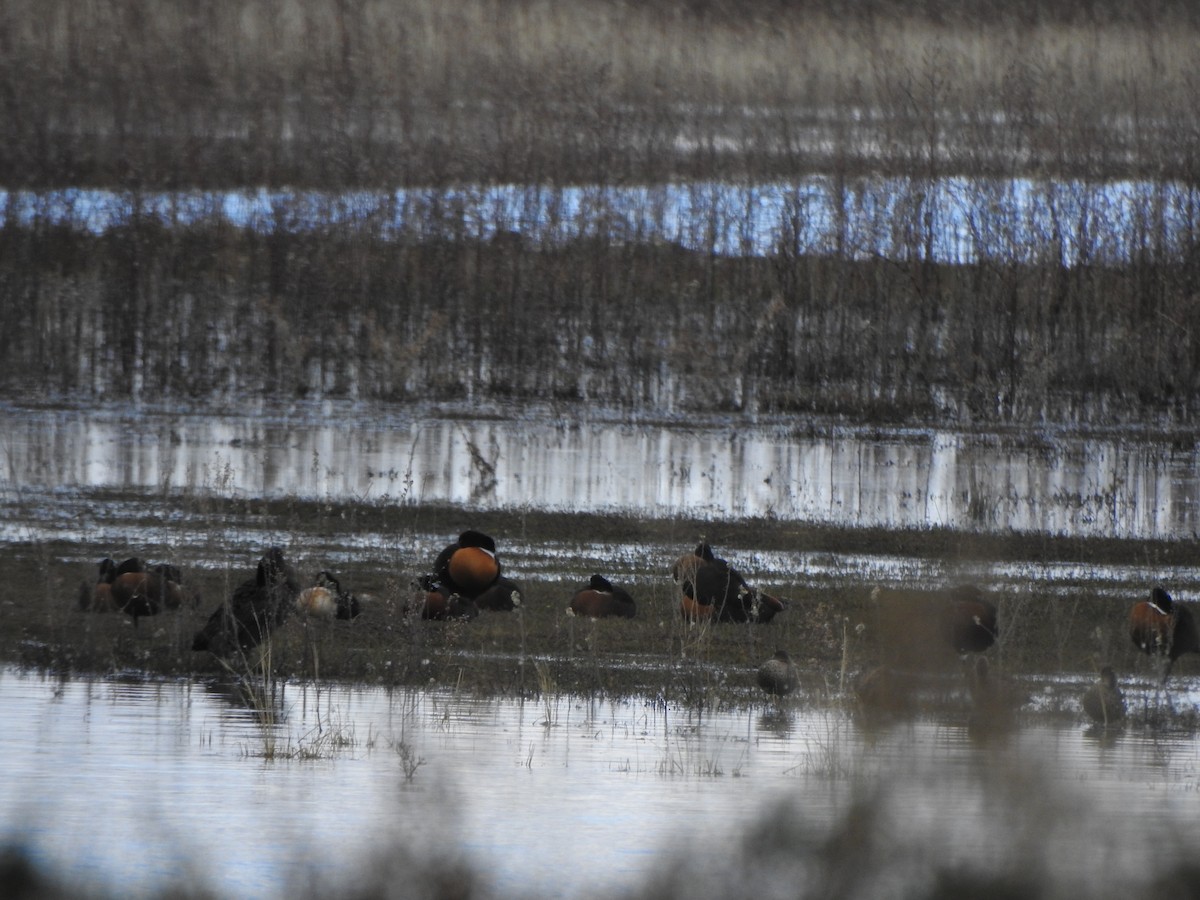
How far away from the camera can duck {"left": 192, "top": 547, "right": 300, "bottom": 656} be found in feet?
32.9

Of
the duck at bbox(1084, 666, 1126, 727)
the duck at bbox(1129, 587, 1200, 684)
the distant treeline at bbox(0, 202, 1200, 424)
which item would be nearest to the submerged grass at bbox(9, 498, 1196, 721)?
the duck at bbox(1129, 587, 1200, 684)

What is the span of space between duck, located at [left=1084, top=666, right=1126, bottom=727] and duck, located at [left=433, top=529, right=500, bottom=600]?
4214 millimetres

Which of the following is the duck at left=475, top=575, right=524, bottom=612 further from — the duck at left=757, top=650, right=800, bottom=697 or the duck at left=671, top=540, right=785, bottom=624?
the duck at left=757, top=650, right=800, bottom=697

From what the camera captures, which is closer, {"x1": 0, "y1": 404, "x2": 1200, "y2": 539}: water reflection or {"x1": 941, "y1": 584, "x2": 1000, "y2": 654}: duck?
{"x1": 941, "y1": 584, "x2": 1000, "y2": 654}: duck

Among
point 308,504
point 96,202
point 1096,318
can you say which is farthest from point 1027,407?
point 96,202

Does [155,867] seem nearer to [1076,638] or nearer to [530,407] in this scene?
[1076,638]

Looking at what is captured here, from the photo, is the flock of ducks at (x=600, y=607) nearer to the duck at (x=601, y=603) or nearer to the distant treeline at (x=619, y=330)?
the duck at (x=601, y=603)

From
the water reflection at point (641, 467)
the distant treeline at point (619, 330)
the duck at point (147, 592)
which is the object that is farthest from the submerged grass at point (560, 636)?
the distant treeline at point (619, 330)

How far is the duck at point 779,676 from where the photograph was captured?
32.7ft

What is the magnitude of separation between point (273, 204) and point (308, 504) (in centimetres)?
2560

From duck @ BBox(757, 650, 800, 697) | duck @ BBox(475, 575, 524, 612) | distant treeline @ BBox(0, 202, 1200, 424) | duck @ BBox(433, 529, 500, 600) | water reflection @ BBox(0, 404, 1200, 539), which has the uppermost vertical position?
distant treeline @ BBox(0, 202, 1200, 424)

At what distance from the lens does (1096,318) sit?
3469cm

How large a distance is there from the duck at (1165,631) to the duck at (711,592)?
250cm

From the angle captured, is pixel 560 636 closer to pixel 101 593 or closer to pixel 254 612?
pixel 254 612
